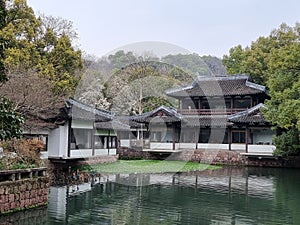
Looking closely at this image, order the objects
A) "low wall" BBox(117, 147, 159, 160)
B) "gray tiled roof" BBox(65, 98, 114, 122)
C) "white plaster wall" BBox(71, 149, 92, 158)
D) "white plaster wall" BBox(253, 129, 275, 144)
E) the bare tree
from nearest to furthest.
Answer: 1. the bare tree
2. "gray tiled roof" BBox(65, 98, 114, 122)
3. "white plaster wall" BBox(71, 149, 92, 158)
4. "white plaster wall" BBox(253, 129, 275, 144)
5. "low wall" BBox(117, 147, 159, 160)

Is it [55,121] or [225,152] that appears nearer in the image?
[55,121]

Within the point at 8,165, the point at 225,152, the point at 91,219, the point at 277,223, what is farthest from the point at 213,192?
the point at 225,152

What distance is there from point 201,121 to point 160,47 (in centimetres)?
731

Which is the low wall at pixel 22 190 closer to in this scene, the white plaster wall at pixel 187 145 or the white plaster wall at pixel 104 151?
the white plaster wall at pixel 104 151

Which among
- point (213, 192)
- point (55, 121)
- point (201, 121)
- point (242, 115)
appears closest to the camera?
point (213, 192)

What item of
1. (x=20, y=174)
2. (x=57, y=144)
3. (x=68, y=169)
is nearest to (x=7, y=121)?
(x=20, y=174)

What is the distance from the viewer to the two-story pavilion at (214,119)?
27.6m

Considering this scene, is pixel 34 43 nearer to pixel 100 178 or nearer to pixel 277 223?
pixel 100 178

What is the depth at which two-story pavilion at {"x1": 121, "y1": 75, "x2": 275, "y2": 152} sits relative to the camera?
27.6 meters

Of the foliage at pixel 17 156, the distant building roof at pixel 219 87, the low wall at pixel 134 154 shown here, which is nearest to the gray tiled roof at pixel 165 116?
the low wall at pixel 134 154

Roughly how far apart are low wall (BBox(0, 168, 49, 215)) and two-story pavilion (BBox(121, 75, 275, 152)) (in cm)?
1862

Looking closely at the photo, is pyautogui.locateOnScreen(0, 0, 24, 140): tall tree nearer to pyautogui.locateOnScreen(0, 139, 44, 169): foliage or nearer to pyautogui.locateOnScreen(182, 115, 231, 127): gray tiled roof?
pyautogui.locateOnScreen(0, 139, 44, 169): foliage

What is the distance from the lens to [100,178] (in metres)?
17.8

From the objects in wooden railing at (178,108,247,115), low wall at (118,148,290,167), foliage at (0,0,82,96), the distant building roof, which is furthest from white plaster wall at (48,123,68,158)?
the distant building roof
